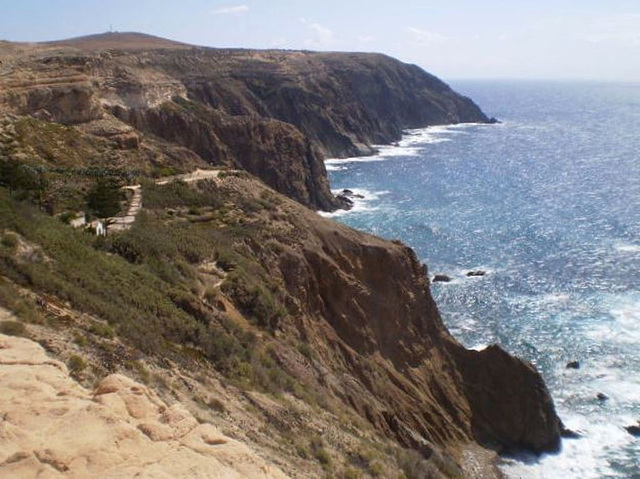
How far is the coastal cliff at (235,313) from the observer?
12.5 m

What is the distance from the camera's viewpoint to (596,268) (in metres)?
51.6

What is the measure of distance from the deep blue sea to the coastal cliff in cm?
350

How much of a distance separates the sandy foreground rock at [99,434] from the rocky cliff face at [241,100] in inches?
1317

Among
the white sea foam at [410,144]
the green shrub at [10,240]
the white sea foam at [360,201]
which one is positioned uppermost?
the green shrub at [10,240]

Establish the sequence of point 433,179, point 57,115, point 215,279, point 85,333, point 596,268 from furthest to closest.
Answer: point 433,179 → point 596,268 → point 57,115 → point 215,279 → point 85,333

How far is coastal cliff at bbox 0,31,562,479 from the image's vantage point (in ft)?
41.1

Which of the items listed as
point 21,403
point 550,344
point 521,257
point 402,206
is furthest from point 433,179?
point 21,403

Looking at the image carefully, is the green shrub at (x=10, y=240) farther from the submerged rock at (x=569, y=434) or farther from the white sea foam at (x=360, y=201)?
the white sea foam at (x=360, y=201)

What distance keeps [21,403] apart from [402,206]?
64.9 meters

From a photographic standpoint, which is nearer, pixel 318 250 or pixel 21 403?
pixel 21 403

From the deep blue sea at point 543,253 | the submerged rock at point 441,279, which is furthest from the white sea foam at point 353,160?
the submerged rock at point 441,279

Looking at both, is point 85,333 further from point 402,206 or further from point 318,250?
point 402,206

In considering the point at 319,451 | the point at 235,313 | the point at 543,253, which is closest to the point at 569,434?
the point at 235,313

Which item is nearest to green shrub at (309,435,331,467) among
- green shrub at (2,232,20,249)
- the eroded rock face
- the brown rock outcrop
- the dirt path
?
green shrub at (2,232,20,249)
